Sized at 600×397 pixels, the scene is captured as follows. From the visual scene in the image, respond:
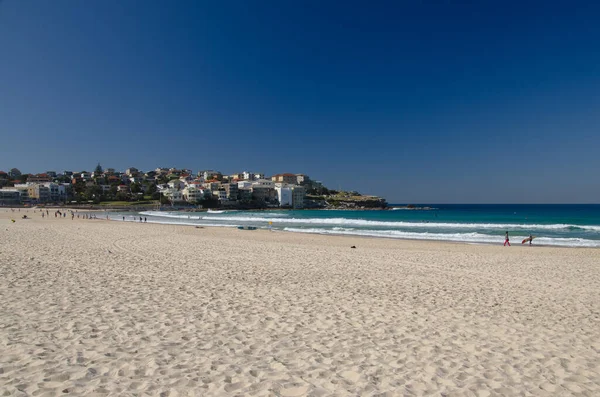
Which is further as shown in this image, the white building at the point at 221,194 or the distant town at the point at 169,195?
the white building at the point at 221,194

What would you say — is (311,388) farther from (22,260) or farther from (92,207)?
(92,207)

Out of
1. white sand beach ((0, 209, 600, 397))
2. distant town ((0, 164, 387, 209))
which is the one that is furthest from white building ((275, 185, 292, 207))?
white sand beach ((0, 209, 600, 397))

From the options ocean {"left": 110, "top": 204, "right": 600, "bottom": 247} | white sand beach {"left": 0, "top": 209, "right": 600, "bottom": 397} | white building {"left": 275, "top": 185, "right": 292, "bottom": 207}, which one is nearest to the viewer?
white sand beach {"left": 0, "top": 209, "right": 600, "bottom": 397}

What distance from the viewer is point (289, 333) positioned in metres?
5.13

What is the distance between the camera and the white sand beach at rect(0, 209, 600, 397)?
368 cm

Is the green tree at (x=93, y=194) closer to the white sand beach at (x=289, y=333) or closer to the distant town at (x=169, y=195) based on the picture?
the distant town at (x=169, y=195)

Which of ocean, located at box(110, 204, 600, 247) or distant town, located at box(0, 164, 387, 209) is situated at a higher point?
distant town, located at box(0, 164, 387, 209)

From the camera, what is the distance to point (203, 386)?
11.6 ft

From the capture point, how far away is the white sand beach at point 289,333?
3.68m

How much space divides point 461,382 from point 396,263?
8934 millimetres

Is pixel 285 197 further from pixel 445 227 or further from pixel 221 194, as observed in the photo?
pixel 445 227

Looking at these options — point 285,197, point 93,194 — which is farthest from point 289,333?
point 93,194

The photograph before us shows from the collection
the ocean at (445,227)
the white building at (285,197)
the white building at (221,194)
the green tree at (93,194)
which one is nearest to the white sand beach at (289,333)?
the ocean at (445,227)

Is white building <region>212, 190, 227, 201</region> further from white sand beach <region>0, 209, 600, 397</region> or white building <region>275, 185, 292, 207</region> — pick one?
white sand beach <region>0, 209, 600, 397</region>
